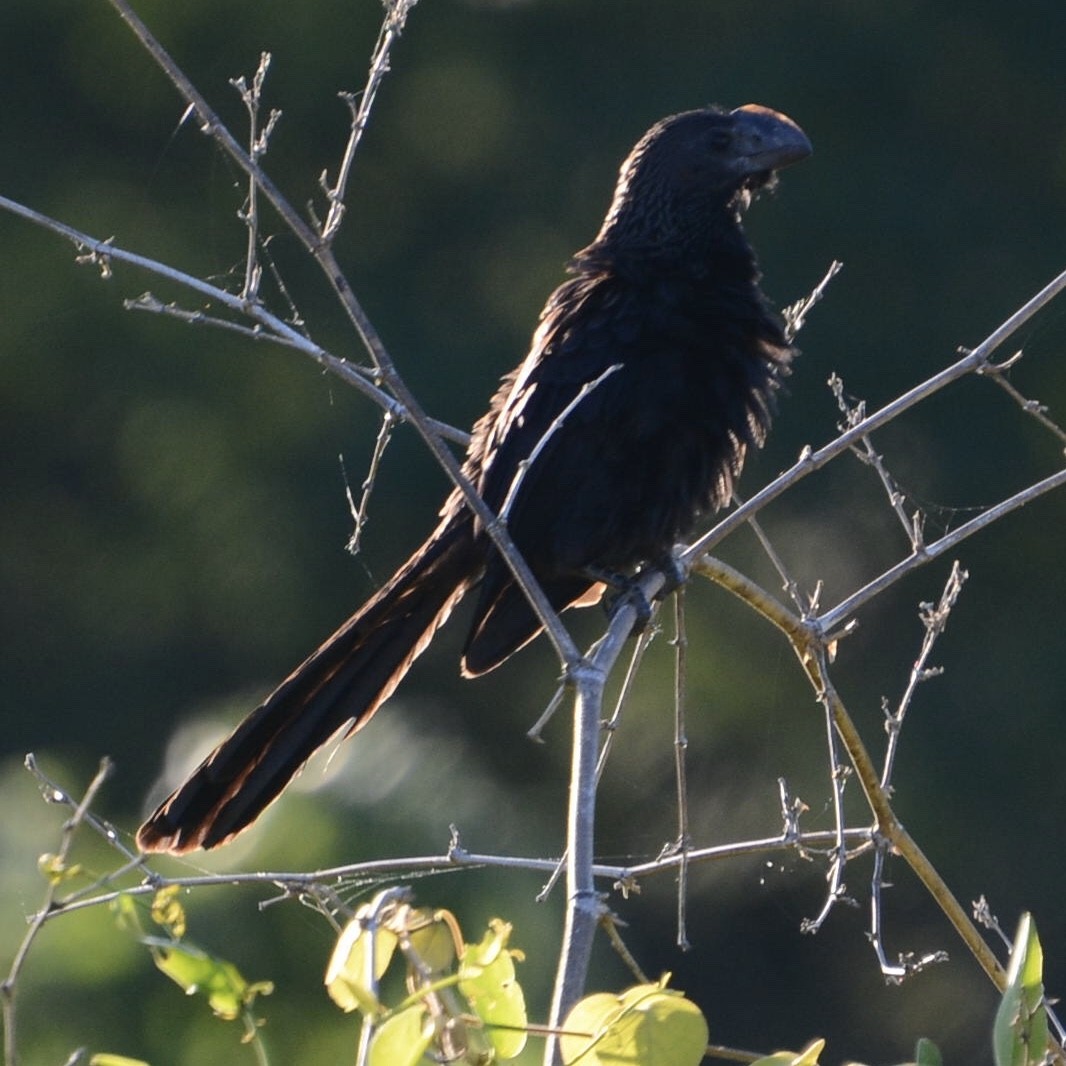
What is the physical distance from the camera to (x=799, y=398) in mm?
5441

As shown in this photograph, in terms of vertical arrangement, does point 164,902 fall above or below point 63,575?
above

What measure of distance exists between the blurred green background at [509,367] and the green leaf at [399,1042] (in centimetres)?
406

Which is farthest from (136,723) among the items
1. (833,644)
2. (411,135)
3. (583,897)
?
(583,897)

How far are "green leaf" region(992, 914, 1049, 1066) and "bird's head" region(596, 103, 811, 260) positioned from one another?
1.77 m

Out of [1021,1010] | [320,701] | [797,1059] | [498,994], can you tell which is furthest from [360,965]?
[320,701]

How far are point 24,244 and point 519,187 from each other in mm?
1646

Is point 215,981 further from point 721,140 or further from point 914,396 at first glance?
point 721,140

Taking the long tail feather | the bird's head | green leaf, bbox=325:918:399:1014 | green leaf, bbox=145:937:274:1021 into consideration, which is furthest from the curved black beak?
green leaf, bbox=145:937:274:1021

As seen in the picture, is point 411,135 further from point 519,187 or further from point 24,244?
point 24,244

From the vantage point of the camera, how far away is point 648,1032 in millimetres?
1146

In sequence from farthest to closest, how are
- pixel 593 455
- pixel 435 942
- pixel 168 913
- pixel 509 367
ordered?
pixel 509 367 → pixel 593 455 → pixel 435 942 → pixel 168 913

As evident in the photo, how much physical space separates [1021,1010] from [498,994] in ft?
1.22

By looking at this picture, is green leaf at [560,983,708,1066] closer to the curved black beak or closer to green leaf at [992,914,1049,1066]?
green leaf at [992,914,1049,1066]

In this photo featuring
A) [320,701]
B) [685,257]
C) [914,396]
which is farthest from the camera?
[685,257]
